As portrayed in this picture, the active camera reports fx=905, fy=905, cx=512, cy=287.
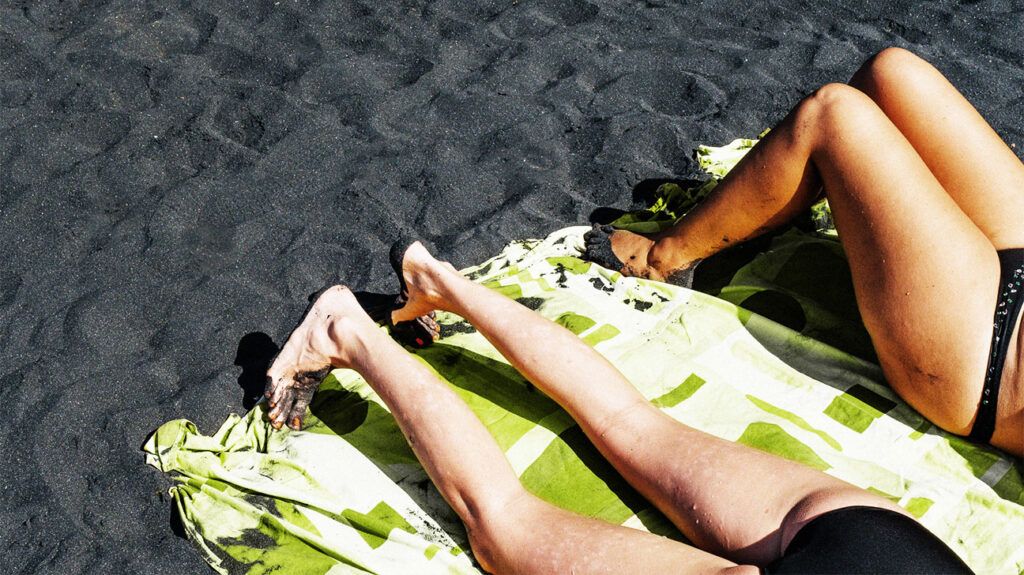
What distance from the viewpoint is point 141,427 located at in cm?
268

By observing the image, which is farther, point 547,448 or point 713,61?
point 713,61

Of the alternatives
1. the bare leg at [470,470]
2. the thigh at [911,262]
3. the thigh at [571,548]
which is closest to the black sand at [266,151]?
the bare leg at [470,470]

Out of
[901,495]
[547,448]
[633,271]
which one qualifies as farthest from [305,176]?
[901,495]

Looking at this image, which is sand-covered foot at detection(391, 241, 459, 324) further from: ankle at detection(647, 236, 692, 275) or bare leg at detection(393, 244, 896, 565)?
ankle at detection(647, 236, 692, 275)

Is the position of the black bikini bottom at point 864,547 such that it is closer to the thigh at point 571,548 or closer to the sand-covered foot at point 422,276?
the thigh at point 571,548

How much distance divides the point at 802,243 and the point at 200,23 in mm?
2815

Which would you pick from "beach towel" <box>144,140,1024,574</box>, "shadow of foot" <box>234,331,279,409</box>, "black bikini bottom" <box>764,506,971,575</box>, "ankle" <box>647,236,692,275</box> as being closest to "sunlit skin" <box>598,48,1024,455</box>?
"beach towel" <box>144,140,1024,574</box>

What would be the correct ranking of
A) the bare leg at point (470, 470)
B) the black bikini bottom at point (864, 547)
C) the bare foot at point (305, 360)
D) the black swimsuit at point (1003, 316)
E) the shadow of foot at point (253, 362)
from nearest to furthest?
the black bikini bottom at point (864, 547)
the bare leg at point (470, 470)
the black swimsuit at point (1003, 316)
the bare foot at point (305, 360)
the shadow of foot at point (253, 362)

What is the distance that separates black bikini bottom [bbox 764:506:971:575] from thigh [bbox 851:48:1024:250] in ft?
2.95

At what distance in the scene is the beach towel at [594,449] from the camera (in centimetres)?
232

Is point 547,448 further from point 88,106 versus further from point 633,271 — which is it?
point 88,106

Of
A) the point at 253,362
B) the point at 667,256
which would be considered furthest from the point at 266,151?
the point at 667,256

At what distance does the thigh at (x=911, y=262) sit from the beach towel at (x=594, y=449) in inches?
7.7

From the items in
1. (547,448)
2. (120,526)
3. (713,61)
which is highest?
(713,61)
